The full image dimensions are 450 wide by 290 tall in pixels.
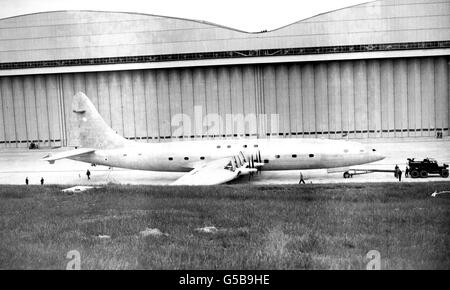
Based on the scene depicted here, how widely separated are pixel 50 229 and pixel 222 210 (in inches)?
238

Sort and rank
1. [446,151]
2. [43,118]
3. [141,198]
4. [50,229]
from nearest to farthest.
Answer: [50,229], [141,198], [446,151], [43,118]

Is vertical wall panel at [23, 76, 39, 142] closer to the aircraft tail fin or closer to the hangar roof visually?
the hangar roof

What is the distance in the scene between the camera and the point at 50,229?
13664mm

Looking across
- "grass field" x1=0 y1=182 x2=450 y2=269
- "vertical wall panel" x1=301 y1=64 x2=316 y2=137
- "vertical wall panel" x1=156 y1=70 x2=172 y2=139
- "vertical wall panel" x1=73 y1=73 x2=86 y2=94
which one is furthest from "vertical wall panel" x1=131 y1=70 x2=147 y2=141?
"grass field" x1=0 y1=182 x2=450 y2=269

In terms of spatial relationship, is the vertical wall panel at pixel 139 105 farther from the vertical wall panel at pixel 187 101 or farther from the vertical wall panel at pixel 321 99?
the vertical wall panel at pixel 321 99

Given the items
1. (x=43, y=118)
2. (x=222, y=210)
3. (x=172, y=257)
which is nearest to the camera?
(x=172, y=257)

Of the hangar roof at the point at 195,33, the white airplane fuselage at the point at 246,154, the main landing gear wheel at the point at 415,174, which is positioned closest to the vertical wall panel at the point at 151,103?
the hangar roof at the point at 195,33

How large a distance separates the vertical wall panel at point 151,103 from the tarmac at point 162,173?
645 inches

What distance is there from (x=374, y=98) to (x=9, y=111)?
57750mm

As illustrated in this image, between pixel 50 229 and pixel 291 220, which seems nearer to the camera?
pixel 50 229

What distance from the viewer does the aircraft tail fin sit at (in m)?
40.4

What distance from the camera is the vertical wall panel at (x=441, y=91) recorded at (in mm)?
65812
